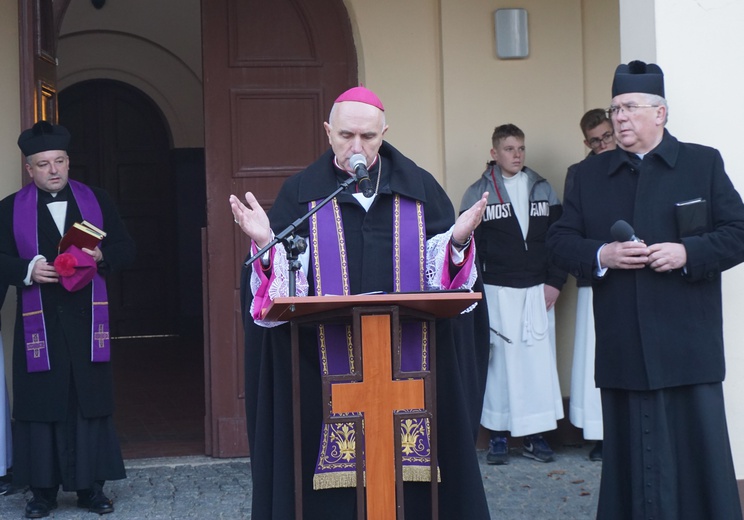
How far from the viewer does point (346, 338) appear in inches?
169

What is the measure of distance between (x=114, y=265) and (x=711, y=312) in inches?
127

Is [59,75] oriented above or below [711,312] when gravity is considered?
above

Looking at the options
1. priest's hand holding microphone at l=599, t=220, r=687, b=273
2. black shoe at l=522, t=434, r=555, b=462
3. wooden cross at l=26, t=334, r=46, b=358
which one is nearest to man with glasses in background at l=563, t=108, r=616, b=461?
black shoe at l=522, t=434, r=555, b=462

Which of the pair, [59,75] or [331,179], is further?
[59,75]

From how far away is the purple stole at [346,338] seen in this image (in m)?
4.26

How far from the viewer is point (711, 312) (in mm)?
4660

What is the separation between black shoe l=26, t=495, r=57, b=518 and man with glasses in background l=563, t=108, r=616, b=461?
319 cm

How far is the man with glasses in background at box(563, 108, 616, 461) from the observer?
694 centimetres

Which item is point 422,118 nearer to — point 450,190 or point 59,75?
point 450,190

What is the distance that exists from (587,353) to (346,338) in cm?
314

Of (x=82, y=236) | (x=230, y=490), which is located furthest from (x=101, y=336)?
(x=230, y=490)

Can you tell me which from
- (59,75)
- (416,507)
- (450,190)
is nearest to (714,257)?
(416,507)

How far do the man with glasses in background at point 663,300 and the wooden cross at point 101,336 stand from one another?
2.73 meters

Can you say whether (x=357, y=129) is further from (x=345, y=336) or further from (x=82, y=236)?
(x=82, y=236)
